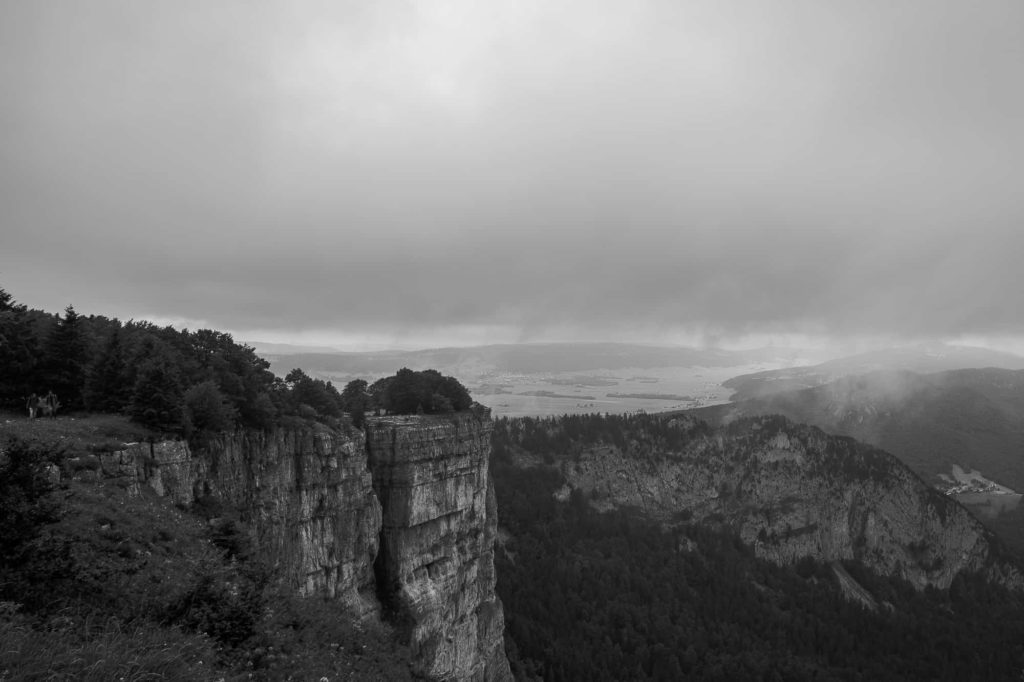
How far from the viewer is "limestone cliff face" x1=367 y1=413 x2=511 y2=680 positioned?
34250mm

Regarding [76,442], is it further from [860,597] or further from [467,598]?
[860,597]

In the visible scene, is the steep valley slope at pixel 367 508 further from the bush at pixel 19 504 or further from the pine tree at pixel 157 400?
the bush at pixel 19 504

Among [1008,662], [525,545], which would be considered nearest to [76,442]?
[525,545]

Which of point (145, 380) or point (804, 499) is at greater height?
point (145, 380)

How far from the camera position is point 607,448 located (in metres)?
106

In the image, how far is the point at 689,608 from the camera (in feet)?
238

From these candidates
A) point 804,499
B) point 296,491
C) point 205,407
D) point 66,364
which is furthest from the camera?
point 804,499

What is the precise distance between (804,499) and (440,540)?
309 feet

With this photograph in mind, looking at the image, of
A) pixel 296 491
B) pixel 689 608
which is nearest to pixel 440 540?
pixel 296 491

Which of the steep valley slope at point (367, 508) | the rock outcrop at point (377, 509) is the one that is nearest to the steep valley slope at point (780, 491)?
the rock outcrop at point (377, 509)

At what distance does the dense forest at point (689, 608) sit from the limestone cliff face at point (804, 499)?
4441 mm

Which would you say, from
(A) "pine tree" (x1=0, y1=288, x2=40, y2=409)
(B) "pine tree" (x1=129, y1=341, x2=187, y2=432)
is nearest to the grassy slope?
(B) "pine tree" (x1=129, y1=341, x2=187, y2=432)

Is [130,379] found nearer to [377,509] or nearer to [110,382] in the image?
[110,382]

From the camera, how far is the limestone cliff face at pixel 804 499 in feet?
336
